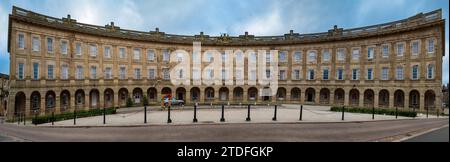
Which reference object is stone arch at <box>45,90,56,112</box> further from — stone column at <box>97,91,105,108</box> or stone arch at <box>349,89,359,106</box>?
stone arch at <box>349,89,359,106</box>

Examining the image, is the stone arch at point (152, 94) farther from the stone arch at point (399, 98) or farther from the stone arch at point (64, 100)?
the stone arch at point (399, 98)

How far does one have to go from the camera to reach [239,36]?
33625 millimetres

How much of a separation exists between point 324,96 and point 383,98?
793cm

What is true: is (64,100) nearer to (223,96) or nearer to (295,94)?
(223,96)

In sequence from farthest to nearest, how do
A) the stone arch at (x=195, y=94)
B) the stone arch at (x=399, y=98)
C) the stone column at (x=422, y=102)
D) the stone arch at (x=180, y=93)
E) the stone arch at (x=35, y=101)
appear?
the stone arch at (x=195, y=94) < the stone arch at (x=180, y=93) < the stone arch at (x=399, y=98) < the stone column at (x=422, y=102) < the stone arch at (x=35, y=101)

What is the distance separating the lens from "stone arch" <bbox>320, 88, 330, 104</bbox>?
31000 mm

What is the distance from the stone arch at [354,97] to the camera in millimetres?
29031

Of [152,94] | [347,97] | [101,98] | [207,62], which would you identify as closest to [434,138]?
[347,97]

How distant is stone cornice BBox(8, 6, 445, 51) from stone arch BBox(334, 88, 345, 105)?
870cm

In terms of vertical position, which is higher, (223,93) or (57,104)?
(223,93)

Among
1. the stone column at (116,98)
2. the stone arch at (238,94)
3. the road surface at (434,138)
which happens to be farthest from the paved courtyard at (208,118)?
the stone arch at (238,94)

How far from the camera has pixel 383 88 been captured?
25797mm

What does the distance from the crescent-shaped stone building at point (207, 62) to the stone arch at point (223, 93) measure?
198mm

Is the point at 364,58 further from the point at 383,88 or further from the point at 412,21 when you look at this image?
the point at 412,21
